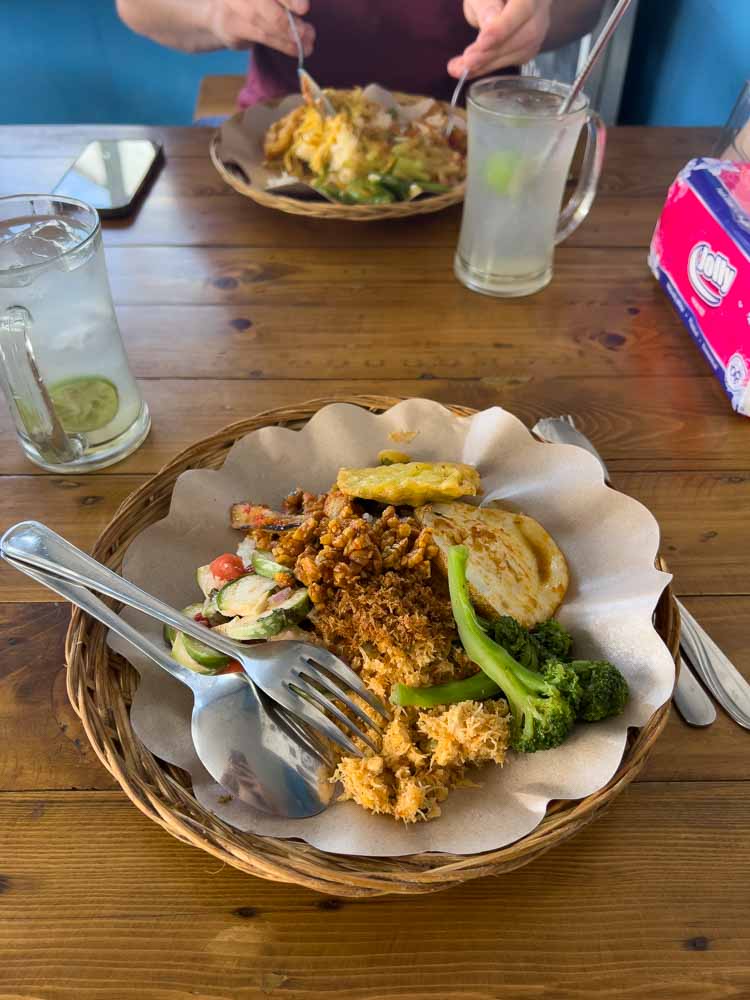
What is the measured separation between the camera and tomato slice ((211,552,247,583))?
137cm

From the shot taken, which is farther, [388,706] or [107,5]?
[107,5]

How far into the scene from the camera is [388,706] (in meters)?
1.19

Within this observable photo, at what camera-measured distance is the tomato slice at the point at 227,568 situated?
1.37 metres

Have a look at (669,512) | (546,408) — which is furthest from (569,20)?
(669,512)

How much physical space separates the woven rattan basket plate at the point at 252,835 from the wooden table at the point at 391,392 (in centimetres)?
7

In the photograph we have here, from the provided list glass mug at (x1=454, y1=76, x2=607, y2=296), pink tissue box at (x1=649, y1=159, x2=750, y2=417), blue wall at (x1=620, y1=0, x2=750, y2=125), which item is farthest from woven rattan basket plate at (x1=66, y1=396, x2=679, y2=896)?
blue wall at (x1=620, y1=0, x2=750, y2=125)

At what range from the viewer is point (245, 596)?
1.30 meters

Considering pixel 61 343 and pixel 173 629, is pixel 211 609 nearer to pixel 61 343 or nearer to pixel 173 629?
pixel 173 629

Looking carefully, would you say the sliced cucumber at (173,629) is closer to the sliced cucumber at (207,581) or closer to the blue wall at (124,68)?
the sliced cucumber at (207,581)

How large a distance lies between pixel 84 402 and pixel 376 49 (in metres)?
2.38

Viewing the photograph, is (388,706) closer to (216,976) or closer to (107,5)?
(216,976)

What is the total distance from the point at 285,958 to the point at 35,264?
3.95 feet

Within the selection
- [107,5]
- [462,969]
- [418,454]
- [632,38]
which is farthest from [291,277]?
[107,5]

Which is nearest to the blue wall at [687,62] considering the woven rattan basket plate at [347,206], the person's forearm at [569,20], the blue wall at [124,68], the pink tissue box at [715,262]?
the blue wall at [124,68]
